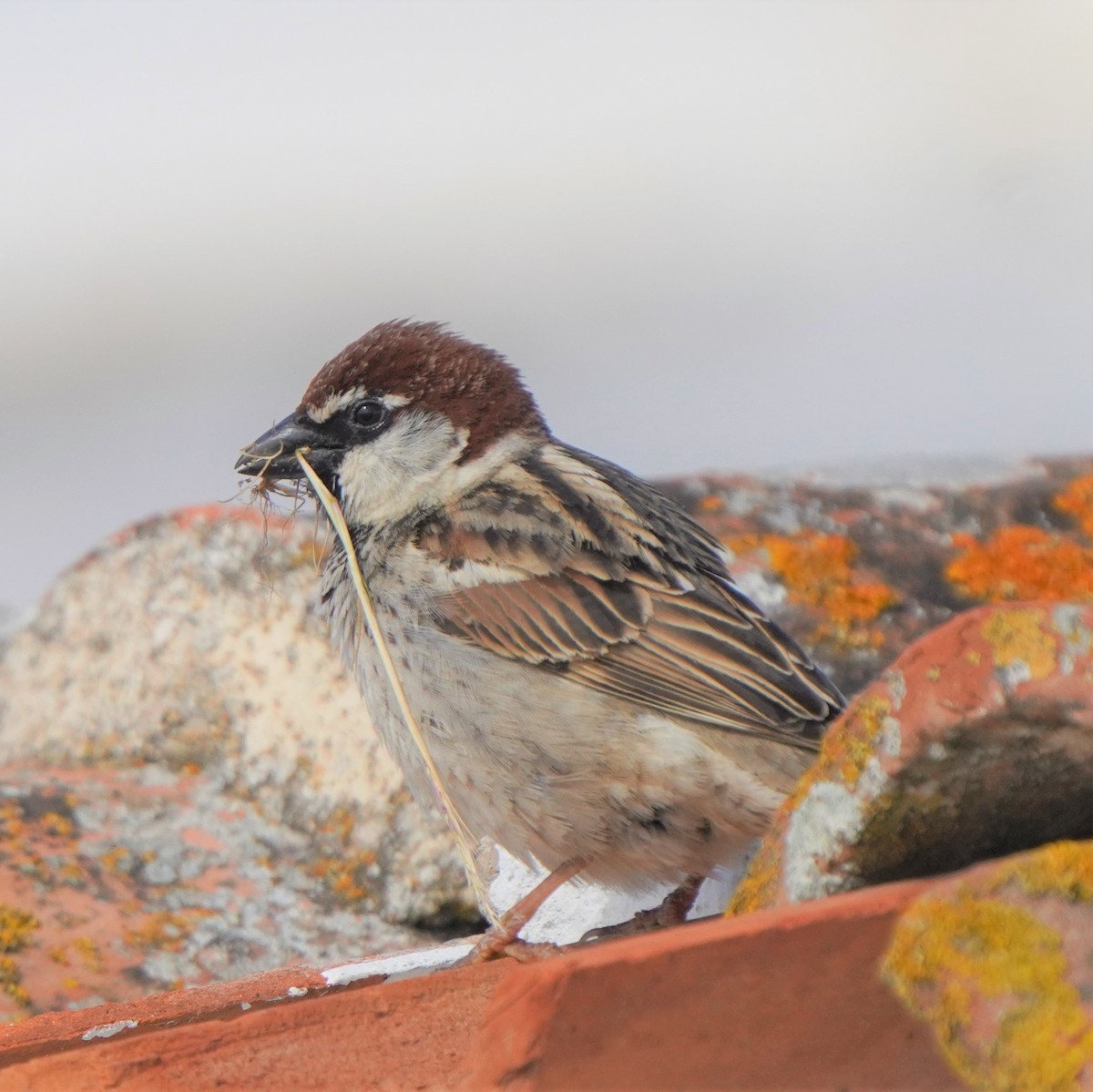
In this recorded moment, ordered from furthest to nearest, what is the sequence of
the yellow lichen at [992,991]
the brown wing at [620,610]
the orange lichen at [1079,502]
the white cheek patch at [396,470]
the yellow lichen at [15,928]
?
the orange lichen at [1079,502]
the white cheek patch at [396,470]
the brown wing at [620,610]
the yellow lichen at [15,928]
the yellow lichen at [992,991]

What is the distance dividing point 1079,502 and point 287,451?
1937 millimetres

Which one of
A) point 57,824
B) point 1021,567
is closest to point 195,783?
point 57,824

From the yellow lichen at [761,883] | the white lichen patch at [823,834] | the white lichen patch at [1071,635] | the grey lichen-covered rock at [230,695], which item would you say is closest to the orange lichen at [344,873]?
the grey lichen-covered rock at [230,695]

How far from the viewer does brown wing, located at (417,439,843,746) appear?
2590 millimetres

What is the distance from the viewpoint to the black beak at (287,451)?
2.94m

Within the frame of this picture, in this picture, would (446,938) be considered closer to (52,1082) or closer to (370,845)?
(370,845)

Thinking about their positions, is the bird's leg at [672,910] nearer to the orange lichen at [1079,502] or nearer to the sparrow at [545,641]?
the sparrow at [545,641]

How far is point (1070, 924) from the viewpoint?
1.12 m

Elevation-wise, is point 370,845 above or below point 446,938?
above

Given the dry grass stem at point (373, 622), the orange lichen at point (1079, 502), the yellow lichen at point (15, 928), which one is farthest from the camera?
the orange lichen at point (1079, 502)

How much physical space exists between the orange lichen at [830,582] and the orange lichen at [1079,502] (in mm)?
578

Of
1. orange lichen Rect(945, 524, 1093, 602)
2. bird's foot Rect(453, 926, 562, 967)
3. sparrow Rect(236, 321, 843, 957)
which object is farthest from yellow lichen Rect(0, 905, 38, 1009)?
orange lichen Rect(945, 524, 1093, 602)

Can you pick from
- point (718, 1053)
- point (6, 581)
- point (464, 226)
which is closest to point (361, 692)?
point (718, 1053)

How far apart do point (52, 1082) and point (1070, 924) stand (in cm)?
103
